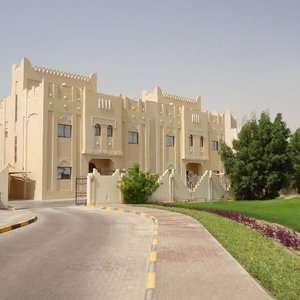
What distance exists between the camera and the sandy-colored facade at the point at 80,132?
35844 mm

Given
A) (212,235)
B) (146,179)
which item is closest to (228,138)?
(146,179)

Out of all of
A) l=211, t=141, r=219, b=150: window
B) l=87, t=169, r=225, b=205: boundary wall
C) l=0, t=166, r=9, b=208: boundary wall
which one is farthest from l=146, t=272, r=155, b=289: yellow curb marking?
l=211, t=141, r=219, b=150: window

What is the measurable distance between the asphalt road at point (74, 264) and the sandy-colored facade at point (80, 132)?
22.3 meters

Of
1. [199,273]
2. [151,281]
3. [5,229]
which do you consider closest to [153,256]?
[199,273]

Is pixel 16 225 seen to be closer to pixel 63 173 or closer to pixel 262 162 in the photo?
pixel 63 173

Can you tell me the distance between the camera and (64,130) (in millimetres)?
36906

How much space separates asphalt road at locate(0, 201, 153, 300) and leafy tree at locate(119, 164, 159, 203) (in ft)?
50.9

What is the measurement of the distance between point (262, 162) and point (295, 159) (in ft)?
17.4

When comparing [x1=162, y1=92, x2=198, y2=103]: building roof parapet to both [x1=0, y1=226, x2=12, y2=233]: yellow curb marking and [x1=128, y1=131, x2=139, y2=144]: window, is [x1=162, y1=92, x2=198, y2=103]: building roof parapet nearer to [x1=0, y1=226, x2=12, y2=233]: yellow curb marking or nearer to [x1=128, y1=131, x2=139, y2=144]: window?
[x1=128, y1=131, x2=139, y2=144]: window

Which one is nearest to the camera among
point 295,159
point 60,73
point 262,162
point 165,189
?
point 165,189

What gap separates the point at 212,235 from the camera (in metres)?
12.2

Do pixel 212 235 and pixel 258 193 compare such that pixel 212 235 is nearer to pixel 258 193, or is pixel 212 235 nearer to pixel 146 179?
pixel 146 179

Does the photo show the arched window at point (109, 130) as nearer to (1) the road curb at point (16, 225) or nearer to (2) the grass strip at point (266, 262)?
(1) the road curb at point (16, 225)

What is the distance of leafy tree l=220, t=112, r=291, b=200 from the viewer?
36344 millimetres
